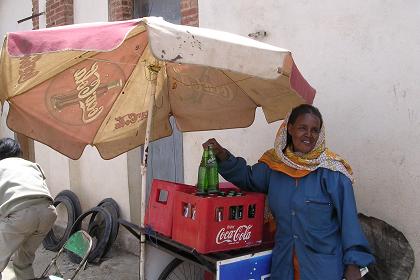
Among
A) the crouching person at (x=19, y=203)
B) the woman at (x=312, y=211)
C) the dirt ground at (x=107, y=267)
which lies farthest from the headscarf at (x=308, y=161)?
the dirt ground at (x=107, y=267)

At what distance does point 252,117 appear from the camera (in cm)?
372

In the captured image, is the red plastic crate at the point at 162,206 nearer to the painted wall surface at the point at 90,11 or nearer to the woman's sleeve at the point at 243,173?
the woman's sleeve at the point at 243,173

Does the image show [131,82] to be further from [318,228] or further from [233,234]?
[318,228]

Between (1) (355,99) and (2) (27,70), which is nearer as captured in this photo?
(2) (27,70)

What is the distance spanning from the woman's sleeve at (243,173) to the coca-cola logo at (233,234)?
0.36 metres

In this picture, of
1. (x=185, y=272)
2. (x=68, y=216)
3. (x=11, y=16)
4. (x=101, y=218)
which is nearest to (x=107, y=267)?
(x=101, y=218)

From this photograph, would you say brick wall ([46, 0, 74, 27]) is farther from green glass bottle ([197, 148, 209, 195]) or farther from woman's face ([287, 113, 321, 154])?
woman's face ([287, 113, 321, 154])

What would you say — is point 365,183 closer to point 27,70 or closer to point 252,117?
point 252,117

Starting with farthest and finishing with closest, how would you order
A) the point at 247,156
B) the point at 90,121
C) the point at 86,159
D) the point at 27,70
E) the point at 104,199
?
the point at 86,159, the point at 104,199, the point at 247,156, the point at 90,121, the point at 27,70

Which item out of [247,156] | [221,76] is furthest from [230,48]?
[247,156]

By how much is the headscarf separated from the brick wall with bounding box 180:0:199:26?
7.94 feet

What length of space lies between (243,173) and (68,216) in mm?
4783

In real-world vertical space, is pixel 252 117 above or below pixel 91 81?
below

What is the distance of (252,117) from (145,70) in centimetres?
100
